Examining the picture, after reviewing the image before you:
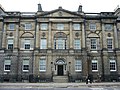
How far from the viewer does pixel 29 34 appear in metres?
39.1

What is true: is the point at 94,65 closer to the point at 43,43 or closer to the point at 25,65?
the point at 43,43

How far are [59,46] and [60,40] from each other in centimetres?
125

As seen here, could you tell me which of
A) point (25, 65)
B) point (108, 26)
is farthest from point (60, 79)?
point (108, 26)

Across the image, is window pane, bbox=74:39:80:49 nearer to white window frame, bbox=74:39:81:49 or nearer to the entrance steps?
white window frame, bbox=74:39:81:49

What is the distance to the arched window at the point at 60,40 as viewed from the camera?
38500 mm

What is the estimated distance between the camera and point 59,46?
3853cm

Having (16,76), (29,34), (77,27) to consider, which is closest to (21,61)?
(16,76)

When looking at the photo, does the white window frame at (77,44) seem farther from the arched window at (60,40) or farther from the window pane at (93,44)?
the window pane at (93,44)

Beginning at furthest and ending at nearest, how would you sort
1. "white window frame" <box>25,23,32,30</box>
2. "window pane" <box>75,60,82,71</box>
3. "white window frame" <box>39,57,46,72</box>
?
"white window frame" <box>25,23,32,30</box> → "window pane" <box>75,60,82,71</box> → "white window frame" <box>39,57,46,72</box>

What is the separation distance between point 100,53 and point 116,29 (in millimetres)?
6003

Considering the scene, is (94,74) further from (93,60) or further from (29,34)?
(29,34)

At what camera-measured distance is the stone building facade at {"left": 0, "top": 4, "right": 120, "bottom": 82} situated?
37.3 m

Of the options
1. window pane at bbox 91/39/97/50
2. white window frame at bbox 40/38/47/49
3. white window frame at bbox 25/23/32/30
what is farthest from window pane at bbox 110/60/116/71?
white window frame at bbox 25/23/32/30

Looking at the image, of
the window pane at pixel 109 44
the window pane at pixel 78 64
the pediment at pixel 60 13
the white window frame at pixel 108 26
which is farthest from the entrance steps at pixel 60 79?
the white window frame at pixel 108 26
